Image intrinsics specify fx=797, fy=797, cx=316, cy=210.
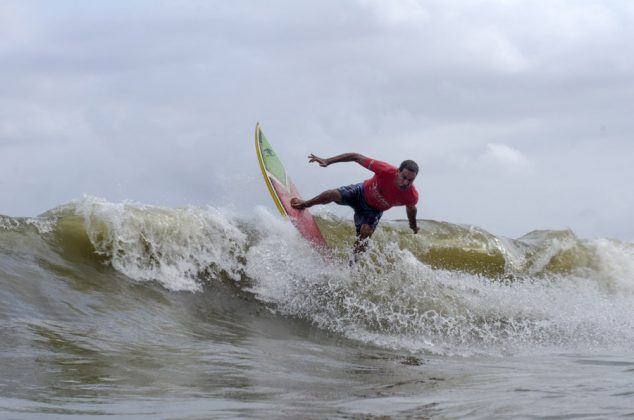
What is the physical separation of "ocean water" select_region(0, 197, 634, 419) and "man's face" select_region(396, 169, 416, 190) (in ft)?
4.87

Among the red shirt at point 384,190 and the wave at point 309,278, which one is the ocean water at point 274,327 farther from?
the red shirt at point 384,190

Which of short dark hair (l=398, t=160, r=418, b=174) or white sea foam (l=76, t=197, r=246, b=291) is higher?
short dark hair (l=398, t=160, r=418, b=174)

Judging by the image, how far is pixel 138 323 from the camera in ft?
25.4

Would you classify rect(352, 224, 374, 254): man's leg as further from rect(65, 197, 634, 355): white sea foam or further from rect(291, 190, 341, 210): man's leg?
Answer: rect(291, 190, 341, 210): man's leg

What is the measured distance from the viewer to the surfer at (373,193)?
30.9ft

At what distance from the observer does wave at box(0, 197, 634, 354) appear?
30.0 feet

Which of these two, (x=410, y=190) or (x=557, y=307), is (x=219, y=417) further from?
(x=557, y=307)

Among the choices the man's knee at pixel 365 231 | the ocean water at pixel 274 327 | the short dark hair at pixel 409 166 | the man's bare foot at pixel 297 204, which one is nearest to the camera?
the ocean water at pixel 274 327

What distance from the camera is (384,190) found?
31.4 feet

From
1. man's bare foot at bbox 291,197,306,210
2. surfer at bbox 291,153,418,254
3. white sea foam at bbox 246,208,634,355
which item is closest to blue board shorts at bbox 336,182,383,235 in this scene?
surfer at bbox 291,153,418,254

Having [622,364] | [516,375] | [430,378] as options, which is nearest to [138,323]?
[430,378]

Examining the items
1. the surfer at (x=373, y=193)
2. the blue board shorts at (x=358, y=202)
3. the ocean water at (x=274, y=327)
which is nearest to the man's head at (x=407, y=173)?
the surfer at (x=373, y=193)

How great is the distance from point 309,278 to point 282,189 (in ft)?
4.08

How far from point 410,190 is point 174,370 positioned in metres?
4.63
